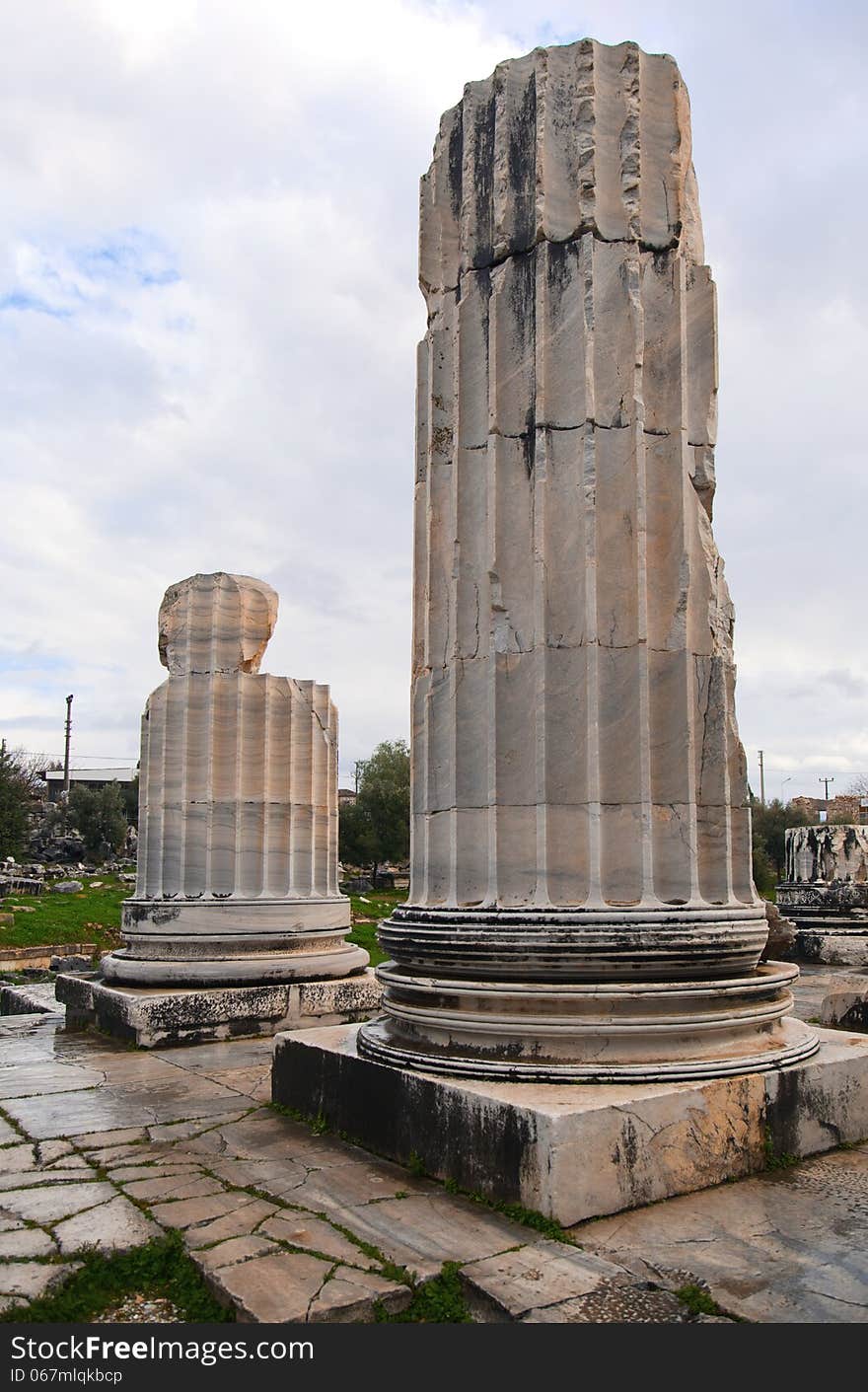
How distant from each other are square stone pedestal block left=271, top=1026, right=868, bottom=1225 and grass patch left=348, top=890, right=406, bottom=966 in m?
11.8

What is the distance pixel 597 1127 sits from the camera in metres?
3.62

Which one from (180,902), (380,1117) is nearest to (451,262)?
(380,1117)

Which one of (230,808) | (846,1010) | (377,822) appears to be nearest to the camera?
(846,1010)

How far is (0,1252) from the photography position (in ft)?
11.2

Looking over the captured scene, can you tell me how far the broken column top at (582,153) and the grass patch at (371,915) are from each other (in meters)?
12.6

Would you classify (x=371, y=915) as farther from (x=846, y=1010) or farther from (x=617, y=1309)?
(x=617, y=1309)

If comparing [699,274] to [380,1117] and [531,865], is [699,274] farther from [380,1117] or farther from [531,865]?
[380,1117]

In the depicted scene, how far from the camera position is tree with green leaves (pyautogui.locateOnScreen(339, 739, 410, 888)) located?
40.4 metres

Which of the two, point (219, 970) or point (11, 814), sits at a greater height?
point (11, 814)

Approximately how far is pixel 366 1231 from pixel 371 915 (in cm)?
2327

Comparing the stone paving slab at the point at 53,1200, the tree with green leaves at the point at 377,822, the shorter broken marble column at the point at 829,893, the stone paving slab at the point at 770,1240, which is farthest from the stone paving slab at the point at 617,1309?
the tree with green leaves at the point at 377,822

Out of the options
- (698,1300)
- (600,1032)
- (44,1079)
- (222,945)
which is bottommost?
(44,1079)

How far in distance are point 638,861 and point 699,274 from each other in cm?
296

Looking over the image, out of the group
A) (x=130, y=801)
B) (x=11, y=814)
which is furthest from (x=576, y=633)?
(x=130, y=801)
